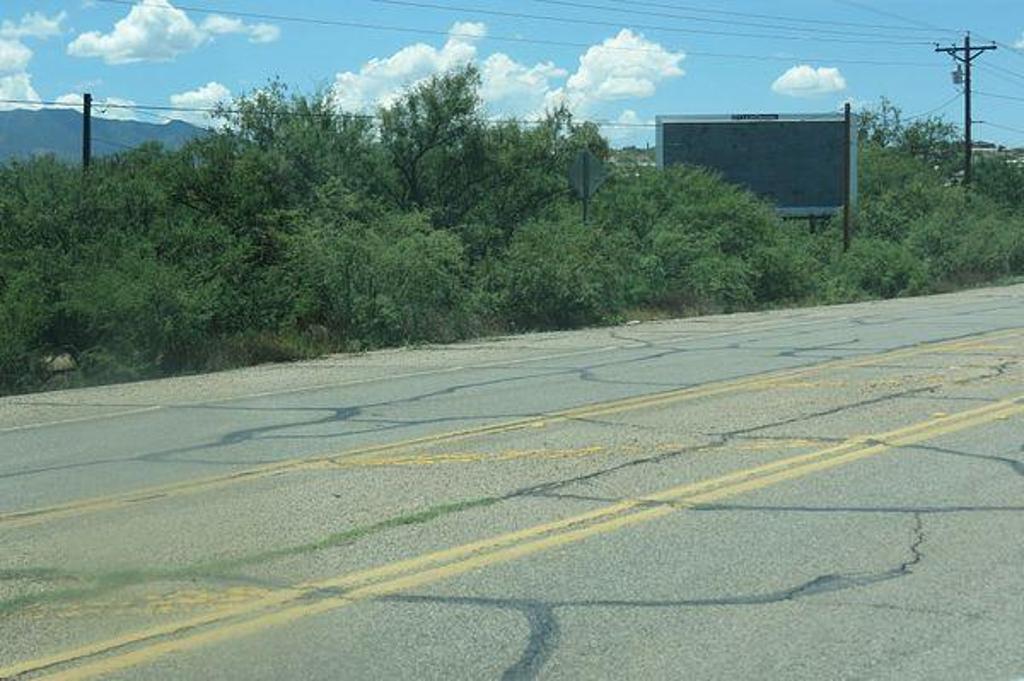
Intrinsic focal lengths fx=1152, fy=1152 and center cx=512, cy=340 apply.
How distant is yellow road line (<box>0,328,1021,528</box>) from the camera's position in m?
8.51

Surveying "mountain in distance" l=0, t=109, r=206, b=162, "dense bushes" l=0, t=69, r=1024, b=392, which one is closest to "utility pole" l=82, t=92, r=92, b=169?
"mountain in distance" l=0, t=109, r=206, b=162

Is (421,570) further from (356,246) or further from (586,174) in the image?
(586,174)

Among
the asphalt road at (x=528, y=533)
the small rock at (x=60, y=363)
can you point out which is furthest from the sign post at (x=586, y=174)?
the asphalt road at (x=528, y=533)

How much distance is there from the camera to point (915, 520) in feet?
25.0

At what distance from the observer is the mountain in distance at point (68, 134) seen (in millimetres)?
25031

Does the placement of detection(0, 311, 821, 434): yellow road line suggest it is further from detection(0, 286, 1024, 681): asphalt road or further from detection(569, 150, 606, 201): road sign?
detection(569, 150, 606, 201): road sign

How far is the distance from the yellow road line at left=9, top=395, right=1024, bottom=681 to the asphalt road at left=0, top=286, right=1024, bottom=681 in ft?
0.08

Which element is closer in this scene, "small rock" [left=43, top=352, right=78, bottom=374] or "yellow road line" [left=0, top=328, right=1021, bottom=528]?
"yellow road line" [left=0, top=328, right=1021, bottom=528]

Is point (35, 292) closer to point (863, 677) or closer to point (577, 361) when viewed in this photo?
point (577, 361)

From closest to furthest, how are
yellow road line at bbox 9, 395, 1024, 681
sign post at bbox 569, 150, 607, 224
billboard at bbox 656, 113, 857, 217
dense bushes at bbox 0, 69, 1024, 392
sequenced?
Answer: yellow road line at bbox 9, 395, 1024, 681, dense bushes at bbox 0, 69, 1024, 392, sign post at bbox 569, 150, 607, 224, billboard at bbox 656, 113, 857, 217

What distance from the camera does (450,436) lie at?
36.7 ft

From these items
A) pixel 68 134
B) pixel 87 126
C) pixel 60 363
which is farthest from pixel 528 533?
pixel 68 134

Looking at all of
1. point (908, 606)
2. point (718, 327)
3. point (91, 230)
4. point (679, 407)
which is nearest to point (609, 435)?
point (679, 407)

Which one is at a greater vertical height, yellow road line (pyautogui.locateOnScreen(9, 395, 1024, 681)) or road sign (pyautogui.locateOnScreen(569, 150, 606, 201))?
road sign (pyautogui.locateOnScreen(569, 150, 606, 201))
